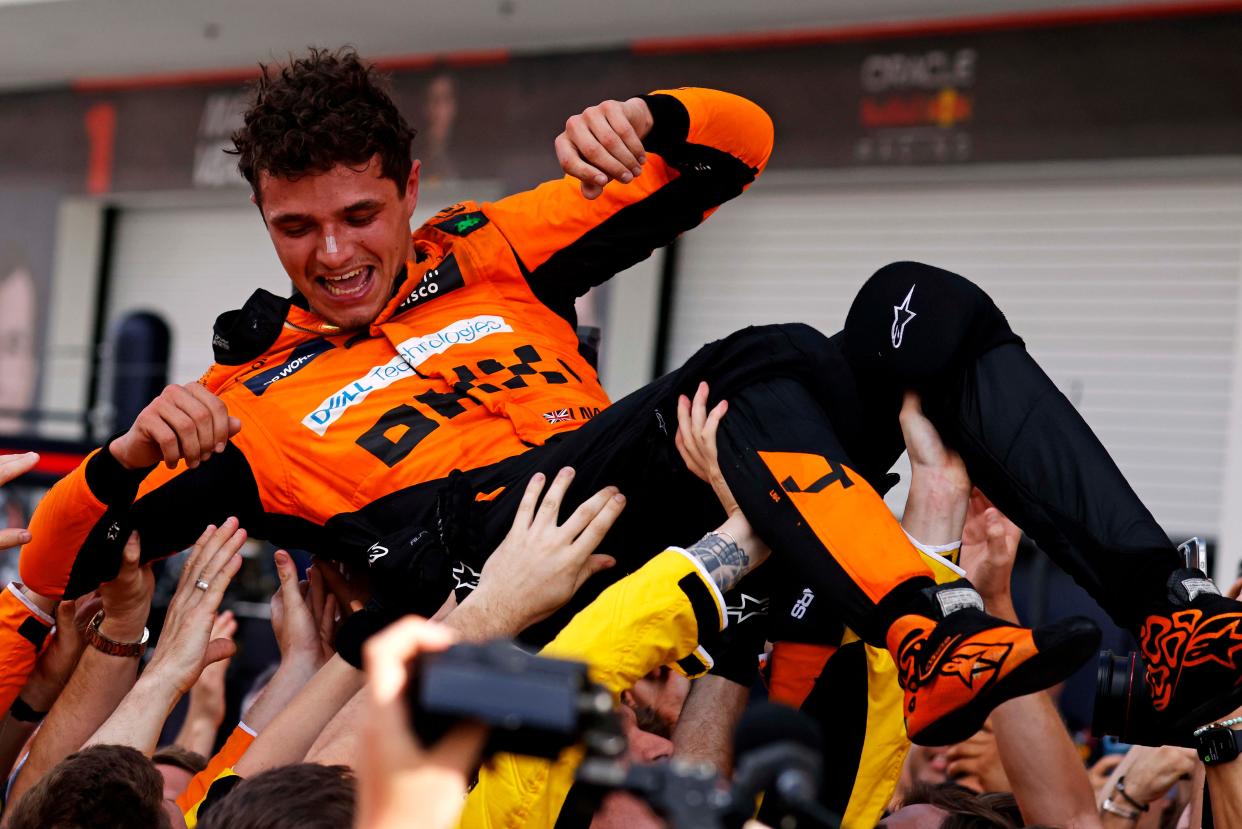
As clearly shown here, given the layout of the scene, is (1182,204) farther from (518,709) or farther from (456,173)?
(518,709)

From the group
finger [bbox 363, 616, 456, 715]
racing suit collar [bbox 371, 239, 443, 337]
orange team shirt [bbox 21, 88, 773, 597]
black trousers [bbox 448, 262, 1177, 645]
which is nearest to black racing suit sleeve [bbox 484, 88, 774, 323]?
orange team shirt [bbox 21, 88, 773, 597]

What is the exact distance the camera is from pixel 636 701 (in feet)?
9.76

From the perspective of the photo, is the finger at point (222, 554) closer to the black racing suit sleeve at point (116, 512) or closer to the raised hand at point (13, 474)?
the black racing suit sleeve at point (116, 512)

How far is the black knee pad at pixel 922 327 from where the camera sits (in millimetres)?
2141

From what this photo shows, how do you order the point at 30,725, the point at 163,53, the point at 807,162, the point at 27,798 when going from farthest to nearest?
the point at 163,53 → the point at 807,162 → the point at 30,725 → the point at 27,798

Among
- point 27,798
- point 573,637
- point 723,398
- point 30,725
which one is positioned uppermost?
point 723,398

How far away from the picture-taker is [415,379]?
8.83 ft

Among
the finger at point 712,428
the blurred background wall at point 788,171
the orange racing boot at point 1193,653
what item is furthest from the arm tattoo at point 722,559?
the blurred background wall at point 788,171

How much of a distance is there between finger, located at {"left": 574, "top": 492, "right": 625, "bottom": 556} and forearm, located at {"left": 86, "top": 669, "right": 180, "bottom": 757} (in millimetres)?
720

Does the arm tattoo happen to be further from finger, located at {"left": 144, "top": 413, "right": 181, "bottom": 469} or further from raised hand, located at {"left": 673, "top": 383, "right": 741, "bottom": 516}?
finger, located at {"left": 144, "top": 413, "right": 181, "bottom": 469}

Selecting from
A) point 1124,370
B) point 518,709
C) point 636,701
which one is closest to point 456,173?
point 1124,370

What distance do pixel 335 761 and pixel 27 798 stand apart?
390 millimetres

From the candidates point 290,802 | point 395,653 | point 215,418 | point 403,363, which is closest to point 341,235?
point 403,363

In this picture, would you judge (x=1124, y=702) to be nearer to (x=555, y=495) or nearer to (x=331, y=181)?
(x=555, y=495)
